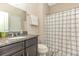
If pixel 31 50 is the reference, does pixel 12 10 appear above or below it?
above

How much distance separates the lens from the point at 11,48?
1.05 meters

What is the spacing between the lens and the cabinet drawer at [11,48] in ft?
3.02

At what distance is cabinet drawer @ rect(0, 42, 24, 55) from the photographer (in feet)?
3.02

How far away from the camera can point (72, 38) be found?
213 centimetres

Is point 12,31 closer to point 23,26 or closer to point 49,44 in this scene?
point 23,26

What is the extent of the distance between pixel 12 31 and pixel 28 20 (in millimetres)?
415

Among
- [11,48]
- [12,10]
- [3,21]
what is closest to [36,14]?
[12,10]

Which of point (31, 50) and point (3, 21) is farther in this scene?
point (31, 50)

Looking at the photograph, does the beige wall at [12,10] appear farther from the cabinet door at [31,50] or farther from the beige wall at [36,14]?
the cabinet door at [31,50]

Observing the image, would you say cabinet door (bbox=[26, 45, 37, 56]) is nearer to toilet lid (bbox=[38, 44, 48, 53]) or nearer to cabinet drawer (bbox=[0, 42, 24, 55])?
toilet lid (bbox=[38, 44, 48, 53])

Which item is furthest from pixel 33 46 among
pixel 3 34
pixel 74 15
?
pixel 74 15

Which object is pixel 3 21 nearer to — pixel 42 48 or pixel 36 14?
pixel 36 14

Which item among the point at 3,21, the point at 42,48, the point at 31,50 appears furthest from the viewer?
the point at 42,48

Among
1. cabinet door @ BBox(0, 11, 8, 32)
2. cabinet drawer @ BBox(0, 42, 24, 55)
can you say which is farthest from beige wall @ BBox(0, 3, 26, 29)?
cabinet drawer @ BBox(0, 42, 24, 55)
